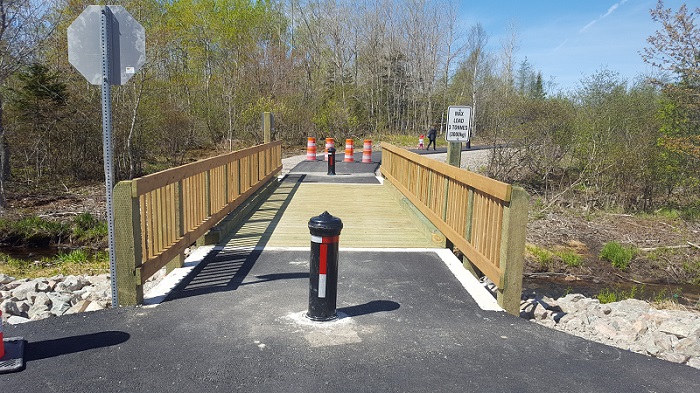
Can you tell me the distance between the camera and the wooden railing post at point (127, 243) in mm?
4492

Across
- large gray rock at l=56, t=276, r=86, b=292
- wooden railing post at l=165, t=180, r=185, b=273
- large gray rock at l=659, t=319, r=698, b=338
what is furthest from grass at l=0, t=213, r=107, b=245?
large gray rock at l=659, t=319, r=698, b=338

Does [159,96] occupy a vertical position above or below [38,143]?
above

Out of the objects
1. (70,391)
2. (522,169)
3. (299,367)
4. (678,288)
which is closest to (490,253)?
(299,367)

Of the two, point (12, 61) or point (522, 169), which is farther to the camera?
point (522, 169)

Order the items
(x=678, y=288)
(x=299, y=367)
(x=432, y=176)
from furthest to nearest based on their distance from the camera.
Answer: (x=678, y=288) → (x=432, y=176) → (x=299, y=367)

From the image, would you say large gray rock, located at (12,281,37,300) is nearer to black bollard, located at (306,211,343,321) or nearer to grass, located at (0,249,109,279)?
grass, located at (0,249,109,279)

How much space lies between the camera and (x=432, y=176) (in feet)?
26.6

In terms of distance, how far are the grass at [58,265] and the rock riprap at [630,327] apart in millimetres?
7787

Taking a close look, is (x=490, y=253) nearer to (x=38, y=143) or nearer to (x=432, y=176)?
(x=432, y=176)

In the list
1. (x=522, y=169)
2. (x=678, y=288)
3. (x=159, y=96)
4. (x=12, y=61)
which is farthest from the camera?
(x=159, y=96)

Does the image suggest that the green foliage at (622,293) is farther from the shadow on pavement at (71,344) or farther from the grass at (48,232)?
the grass at (48,232)

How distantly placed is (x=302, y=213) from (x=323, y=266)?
5.55 meters

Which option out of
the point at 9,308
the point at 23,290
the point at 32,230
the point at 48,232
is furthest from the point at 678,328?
the point at 32,230

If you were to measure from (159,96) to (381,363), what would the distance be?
20358mm
